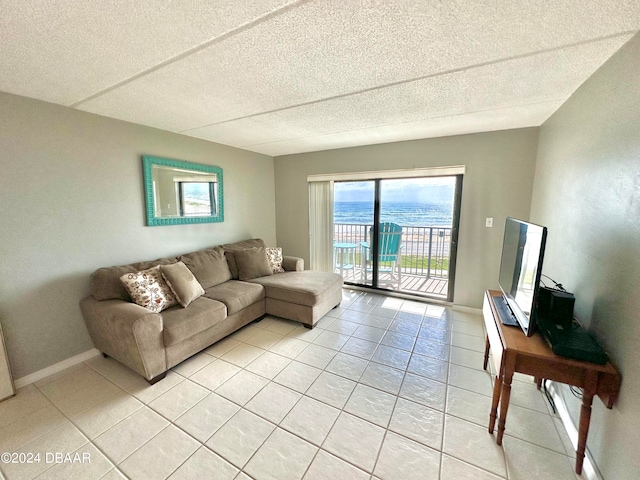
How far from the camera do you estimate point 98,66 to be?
1.52 meters

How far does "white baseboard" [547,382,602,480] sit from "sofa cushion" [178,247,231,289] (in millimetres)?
3158

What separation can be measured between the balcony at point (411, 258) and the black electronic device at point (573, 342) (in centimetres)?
264

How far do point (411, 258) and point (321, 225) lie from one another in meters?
1.84

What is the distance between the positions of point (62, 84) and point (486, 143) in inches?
153

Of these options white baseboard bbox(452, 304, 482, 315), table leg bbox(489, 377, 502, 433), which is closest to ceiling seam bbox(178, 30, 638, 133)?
table leg bbox(489, 377, 502, 433)

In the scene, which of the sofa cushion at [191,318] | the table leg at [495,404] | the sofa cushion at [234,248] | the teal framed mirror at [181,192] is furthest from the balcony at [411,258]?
the table leg at [495,404]

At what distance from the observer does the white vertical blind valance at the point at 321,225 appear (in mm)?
4145

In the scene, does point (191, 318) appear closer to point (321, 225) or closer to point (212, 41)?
point (212, 41)

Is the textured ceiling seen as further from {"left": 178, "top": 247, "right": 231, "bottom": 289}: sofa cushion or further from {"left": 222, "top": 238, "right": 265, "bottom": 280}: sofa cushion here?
{"left": 222, "top": 238, "right": 265, "bottom": 280}: sofa cushion

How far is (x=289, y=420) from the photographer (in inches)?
66.3

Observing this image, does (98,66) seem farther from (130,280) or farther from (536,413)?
(536,413)

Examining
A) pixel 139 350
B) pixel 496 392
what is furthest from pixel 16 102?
pixel 496 392

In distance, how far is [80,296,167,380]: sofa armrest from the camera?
1917 mm

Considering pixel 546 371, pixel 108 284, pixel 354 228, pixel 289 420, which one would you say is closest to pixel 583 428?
pixel 546 371
